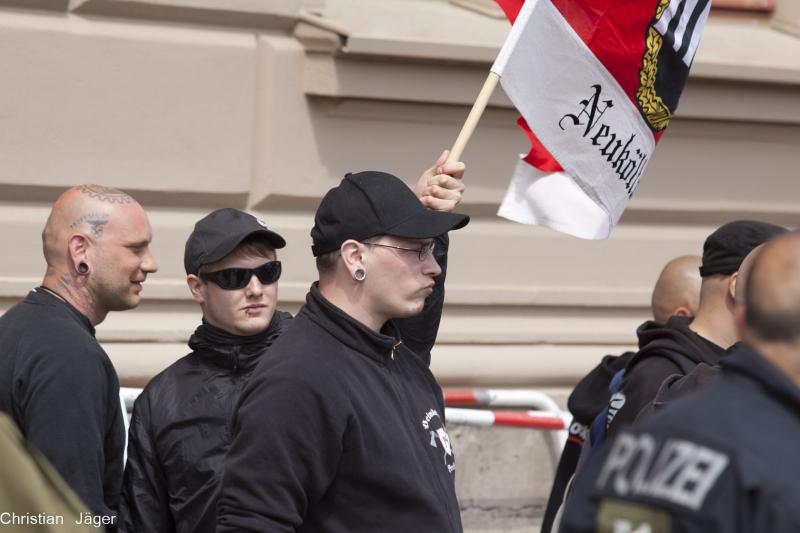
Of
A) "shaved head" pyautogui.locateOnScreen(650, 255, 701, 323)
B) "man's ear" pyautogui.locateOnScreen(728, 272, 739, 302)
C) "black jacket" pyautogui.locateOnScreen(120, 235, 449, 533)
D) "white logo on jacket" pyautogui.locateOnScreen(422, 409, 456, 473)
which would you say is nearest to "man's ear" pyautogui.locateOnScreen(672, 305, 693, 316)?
"shaved head" pyautogui.locateOnScreen(650, 255, 701, 323)

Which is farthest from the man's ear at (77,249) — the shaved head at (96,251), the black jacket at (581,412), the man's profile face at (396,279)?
the black jacket at (581,412)

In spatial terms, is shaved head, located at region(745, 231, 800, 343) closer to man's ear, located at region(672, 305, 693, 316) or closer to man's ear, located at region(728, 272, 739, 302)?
man's ear, located at region(728, 272, 739, 302)

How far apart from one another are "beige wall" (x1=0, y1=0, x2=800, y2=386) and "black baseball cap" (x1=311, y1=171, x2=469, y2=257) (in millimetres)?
2253

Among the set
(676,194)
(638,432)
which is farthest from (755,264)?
(676,194)

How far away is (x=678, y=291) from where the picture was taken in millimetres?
4609

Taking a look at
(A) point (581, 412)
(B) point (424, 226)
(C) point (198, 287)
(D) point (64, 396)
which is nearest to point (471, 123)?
(B) point (424, 226)

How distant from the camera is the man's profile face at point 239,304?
12.1 feet

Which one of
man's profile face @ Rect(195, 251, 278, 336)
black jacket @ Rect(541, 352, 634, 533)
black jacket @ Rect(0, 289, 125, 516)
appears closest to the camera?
black jacket @ Rect(0, 289, 125, 516)

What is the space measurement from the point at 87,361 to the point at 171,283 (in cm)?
199

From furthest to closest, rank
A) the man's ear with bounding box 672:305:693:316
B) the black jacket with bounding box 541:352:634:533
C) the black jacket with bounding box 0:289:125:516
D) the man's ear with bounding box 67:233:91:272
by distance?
the man's ear with bounding box 672:305:693:316 → the black jacket with bounding box 541:352:634:533 → the man's ear with bounding box 67:233:91:272 → the black jacket with bounding box 0:289:125:516

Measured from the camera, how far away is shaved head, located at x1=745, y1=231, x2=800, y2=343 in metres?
1.91

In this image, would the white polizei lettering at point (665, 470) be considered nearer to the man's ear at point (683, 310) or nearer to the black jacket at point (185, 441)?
the black jacket at point (185, 441)

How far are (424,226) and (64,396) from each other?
3.11 feet

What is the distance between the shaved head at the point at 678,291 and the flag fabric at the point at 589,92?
0.74 meters
